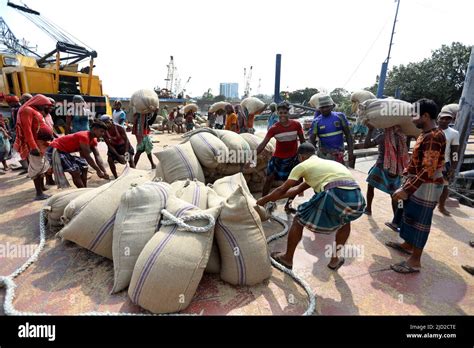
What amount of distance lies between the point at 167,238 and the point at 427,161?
2229 mm

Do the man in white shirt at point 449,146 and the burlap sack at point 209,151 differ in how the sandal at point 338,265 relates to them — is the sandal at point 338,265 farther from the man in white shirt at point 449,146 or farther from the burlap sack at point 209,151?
the man in white shirt at point 449,146

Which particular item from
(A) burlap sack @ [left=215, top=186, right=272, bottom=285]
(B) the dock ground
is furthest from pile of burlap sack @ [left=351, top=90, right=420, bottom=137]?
(A) burlap sack @ [left=215, top=186, right=272, bottom=285]

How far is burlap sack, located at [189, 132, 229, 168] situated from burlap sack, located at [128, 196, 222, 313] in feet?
5.38

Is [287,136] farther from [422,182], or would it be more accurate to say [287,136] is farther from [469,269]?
[469,269]

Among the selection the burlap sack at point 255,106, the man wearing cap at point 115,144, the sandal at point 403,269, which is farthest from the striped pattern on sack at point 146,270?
the burlap sack at point 255,106

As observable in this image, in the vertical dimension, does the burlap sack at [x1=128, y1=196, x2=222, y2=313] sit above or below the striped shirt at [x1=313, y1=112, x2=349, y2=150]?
below

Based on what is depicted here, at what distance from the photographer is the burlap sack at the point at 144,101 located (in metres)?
4.79

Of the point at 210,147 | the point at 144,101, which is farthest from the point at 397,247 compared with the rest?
the point at 144,101

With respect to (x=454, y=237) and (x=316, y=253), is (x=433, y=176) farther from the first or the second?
(x=454, y=237)

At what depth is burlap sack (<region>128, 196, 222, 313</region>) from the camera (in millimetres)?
1723

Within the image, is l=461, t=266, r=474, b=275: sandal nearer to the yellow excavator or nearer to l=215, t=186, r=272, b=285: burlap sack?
l=215, t=186, r=272, b=285: burlap sack

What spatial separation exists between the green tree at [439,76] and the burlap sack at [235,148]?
80.0 ft

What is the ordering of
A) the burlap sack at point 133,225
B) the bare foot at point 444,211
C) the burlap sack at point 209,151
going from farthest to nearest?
the bare foot at point 444,211 < the burlap sack at point 209,151 < the burlap sack at point 133,225
